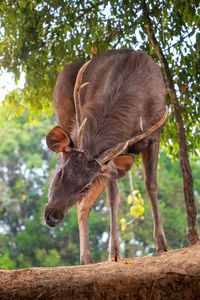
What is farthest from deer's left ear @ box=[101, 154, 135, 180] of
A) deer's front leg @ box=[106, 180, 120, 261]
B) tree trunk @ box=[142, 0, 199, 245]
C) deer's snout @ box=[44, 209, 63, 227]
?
tree trunk @ box=[142, 0, 199, 245]

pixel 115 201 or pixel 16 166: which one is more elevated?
pixel 16 166

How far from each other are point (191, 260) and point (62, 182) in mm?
1435

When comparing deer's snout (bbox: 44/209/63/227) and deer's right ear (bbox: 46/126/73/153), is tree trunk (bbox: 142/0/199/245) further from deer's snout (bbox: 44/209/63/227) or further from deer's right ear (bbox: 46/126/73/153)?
deer's snout (bbox: 44/209/63/227)

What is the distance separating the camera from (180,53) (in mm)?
6258

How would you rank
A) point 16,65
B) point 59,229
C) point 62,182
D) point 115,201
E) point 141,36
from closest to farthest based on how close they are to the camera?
1. point 62,182
2. point 115,201
3. point 141,36
4. point 16,65
5. point 59,229

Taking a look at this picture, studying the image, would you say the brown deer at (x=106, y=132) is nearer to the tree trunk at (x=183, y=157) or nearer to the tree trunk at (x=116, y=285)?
the tree trunk at (x=183, y=157)

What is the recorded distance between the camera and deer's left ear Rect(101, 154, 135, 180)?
15.9ft

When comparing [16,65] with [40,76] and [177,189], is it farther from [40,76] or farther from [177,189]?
[177,189]

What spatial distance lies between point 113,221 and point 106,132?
3.34 ft

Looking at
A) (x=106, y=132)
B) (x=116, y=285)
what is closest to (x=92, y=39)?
(x=106, y=132)

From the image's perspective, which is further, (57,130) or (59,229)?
(59,229)

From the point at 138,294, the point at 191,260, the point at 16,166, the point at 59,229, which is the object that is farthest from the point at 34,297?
the point at 16,166

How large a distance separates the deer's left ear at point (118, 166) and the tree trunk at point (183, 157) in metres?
0.93

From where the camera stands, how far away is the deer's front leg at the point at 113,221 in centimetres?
504
